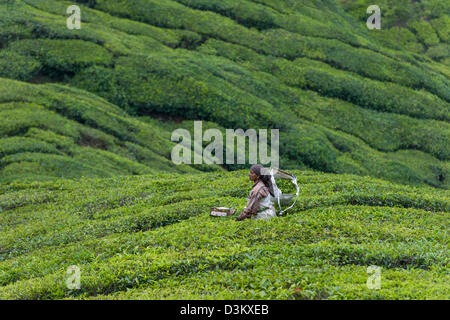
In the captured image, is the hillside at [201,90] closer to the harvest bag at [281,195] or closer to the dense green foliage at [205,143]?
the dense green foliage at [205,143]

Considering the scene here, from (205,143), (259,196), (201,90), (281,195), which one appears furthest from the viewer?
(201,90)

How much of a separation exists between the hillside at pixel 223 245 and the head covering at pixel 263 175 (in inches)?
47.1

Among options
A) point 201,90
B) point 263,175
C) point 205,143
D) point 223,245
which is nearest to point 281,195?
point 263,175

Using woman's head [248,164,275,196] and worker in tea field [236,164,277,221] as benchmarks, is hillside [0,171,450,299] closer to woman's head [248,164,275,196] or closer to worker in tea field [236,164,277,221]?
worker in tea field [236,164,277,221]

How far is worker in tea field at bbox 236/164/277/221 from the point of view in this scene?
16.1 metres

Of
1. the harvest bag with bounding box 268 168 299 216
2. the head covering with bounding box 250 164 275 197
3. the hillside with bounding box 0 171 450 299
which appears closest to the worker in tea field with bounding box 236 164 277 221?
the head covering with bounding box 250 164 275 197

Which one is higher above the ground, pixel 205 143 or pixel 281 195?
pixel 281 195

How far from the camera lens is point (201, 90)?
50.8 meters

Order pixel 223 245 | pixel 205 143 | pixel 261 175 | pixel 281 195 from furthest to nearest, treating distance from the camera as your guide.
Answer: pixel 205 143
pixel 281 195
pixel 261 175
pixel 223 245

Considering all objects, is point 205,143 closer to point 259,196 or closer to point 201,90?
point 201,90

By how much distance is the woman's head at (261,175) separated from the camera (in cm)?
1623

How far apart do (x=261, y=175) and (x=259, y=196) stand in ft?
2.29
